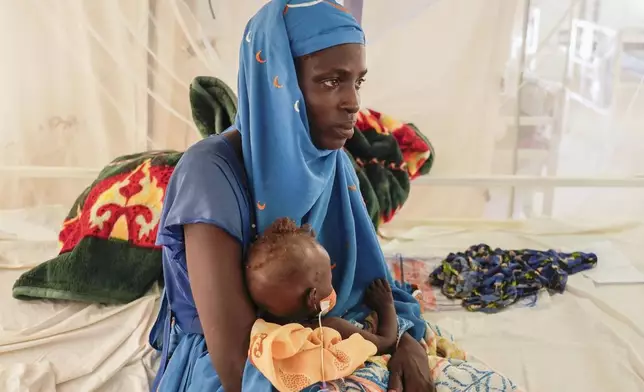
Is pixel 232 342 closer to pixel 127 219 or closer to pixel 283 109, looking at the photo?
pixel 283 109

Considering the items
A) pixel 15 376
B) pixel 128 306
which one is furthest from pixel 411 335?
pixel 15 376

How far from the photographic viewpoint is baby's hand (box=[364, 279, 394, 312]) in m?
1.55

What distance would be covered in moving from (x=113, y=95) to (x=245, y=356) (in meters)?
1.60

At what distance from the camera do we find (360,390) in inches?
48.2

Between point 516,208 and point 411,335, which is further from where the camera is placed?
point 516,208

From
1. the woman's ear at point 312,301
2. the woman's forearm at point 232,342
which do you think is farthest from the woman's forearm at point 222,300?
the woman's ear at point 312,301

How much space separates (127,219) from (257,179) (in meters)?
0.72

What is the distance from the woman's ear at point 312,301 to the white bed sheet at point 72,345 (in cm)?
54

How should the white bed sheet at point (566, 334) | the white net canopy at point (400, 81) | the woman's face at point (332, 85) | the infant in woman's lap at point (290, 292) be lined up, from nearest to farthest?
the infant in woman's lap at point (290, 292) → the woman's face at point (332, 85) → the white bed sheet at point (566, 334) → the white net canopy at point (400, 81)

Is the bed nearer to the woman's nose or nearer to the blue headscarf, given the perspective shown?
the blue headscarf

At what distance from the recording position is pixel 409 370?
4.44 feet

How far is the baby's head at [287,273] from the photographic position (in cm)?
120

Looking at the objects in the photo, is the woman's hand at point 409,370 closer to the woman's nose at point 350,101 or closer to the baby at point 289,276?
the baby at point 289,276

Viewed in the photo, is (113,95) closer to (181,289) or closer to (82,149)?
(82,149)
